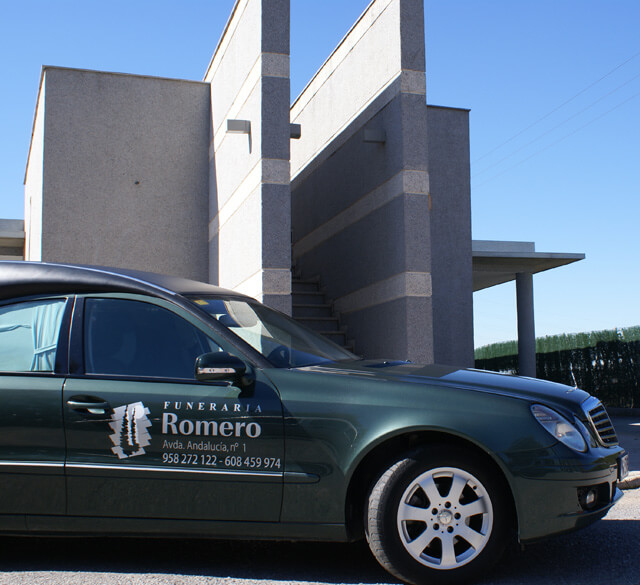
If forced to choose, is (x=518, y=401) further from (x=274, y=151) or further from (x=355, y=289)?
(x=355, y=289)

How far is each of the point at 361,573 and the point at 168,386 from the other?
56.7 inches

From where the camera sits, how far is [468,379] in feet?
14.0

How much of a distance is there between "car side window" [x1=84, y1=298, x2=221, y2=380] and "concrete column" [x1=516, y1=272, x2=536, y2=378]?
13.2 meters

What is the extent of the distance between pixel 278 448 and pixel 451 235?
970 cm

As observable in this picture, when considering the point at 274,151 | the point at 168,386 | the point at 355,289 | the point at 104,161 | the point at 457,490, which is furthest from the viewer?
the point at 104,161

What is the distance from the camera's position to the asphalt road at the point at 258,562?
4.01 meters

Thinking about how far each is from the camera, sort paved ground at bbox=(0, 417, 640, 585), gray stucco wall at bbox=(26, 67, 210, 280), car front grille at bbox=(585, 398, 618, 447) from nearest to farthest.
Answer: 1. paved ground at bbox=(0, 417, 640, 585)
2. car front grille at bbox=(585, 398, 618, 447)
3. gray stucco wall at bbox=(26, 67, 210, 280)

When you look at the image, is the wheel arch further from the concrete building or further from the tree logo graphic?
the concrete building

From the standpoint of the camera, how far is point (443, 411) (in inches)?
153

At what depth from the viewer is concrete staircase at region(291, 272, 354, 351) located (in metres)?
11.9

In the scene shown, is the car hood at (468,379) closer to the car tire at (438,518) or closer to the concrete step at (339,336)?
the car tire at (438,518)

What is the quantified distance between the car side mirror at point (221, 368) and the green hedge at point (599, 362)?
13.5m

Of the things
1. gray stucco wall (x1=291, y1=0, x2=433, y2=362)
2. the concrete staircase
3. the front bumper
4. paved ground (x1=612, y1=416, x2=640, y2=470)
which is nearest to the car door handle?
the front bumper

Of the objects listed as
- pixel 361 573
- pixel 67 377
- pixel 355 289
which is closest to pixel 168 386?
pixel 67 377
